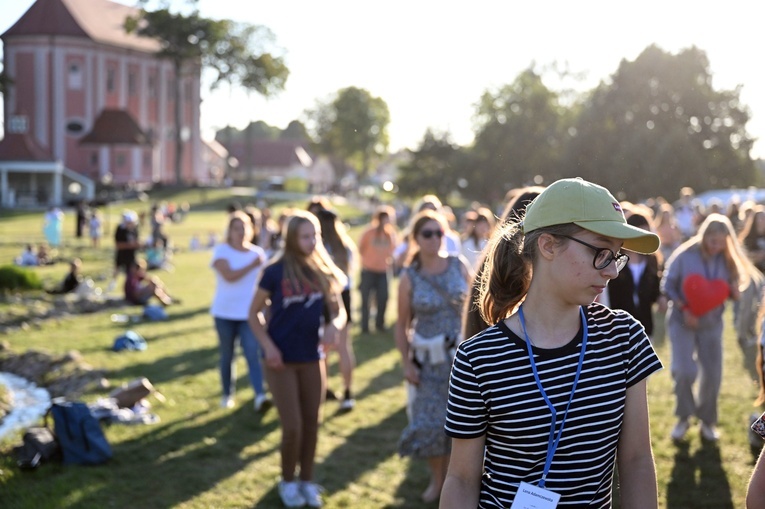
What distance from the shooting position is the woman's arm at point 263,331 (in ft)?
20.4

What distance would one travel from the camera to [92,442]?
7387 mm

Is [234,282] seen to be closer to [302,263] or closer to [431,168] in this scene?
[302,263]

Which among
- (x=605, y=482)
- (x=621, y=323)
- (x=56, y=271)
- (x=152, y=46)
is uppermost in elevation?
(x=152, y=46)

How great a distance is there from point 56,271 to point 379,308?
13.5m

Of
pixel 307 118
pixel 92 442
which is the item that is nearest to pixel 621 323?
pixel 92 442

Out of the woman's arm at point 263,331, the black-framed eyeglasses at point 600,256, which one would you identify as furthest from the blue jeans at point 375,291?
the black-framed eyeglasses at point 600,256

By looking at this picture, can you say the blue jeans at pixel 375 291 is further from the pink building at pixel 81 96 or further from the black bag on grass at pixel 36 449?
the pink building at pixel 81 96

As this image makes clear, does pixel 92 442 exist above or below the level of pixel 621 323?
below

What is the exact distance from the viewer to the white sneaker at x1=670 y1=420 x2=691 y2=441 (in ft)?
26.3

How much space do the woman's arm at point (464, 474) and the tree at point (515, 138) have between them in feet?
177

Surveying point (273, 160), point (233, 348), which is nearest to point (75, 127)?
point (273, 160)

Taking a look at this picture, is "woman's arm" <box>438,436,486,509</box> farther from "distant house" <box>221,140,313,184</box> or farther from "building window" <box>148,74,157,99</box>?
"distant house" <box>221,140,313,184</box>

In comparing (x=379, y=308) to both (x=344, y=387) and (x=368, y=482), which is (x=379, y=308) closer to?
(x=344, y=387)

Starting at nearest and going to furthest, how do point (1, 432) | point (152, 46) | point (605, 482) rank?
1. point (605, 482)
2. point (1, 432)
3. point (152, 46)
